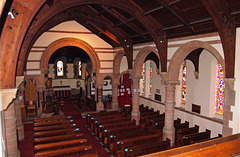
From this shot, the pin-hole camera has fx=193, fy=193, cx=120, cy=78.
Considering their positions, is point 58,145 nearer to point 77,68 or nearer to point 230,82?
point 230,82

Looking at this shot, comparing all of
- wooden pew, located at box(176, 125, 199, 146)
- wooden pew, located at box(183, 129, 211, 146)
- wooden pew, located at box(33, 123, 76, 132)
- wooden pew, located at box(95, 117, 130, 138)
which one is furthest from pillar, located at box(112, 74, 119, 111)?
wooden pew, located at box(183, 129, 211, 146)

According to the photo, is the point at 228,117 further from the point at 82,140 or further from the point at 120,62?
the point at 120,62

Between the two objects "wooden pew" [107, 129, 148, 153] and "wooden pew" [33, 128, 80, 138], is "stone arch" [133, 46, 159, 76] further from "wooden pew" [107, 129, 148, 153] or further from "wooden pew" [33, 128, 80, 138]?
"wooden pew" [33, 128, 80, 138]

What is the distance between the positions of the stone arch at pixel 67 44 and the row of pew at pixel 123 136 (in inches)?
214

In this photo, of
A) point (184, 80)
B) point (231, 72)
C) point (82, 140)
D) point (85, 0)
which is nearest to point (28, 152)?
point (82, 140)

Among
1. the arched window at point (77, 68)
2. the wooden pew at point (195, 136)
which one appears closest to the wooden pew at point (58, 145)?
the wooden pew at point (195, 136)

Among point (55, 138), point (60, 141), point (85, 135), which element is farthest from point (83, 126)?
point (55, 138)

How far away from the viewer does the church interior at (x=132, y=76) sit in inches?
187

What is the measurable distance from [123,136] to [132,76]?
5.14 m

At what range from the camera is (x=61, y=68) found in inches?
1017

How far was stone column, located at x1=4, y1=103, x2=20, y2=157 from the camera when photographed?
8070 millimetres

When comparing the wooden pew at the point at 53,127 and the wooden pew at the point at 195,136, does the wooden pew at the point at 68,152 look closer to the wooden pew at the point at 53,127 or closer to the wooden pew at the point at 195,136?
the wooden pew at the point at 53,127

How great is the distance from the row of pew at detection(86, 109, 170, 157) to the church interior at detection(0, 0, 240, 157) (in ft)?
0.15

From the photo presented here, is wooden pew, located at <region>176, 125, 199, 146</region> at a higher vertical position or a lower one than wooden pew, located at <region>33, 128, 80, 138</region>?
lower
